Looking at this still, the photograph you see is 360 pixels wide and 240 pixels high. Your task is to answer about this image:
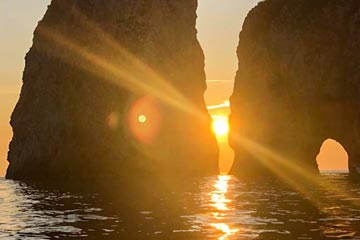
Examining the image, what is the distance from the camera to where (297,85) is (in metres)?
89.1

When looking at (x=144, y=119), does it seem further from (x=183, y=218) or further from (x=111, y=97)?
(x=183, y=218)

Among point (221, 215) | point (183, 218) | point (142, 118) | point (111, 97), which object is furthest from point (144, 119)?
point (183, 218)

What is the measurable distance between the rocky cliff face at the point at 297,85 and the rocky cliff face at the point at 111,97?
38.3 ft

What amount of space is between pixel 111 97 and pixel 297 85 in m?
32.1

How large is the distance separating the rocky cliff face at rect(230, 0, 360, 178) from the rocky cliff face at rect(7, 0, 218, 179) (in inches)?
460

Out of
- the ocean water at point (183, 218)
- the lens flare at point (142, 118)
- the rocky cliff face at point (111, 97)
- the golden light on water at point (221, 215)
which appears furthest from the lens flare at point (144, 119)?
the ocean water at point (183, 218)

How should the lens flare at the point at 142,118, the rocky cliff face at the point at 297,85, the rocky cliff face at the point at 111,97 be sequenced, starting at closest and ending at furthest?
the rocky cliff face at the point at 297,85 → the rocky cliff face at the point at 111,97 → the lens flare at the point at 142,118

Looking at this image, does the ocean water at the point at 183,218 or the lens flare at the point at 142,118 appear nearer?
the ocean water at the point at 183,218

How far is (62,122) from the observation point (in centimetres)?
9669

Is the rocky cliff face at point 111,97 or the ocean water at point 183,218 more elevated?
the rocky cliff face at point 111,97

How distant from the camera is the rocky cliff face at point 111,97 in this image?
94.8m

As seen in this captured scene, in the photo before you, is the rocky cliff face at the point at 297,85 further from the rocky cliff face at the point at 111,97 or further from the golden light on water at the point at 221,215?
the golden light on water at the point at 221,215

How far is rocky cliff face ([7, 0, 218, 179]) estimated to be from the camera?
311 feet

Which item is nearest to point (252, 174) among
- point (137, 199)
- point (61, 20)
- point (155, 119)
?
point (155, 119)
